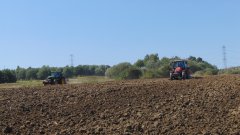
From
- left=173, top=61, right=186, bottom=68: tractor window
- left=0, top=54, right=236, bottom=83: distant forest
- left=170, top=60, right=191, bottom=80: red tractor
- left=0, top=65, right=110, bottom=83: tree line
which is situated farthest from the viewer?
left=0, top=65, right=110, bottom=83: tree line

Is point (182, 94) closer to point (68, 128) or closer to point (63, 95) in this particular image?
point (63, 95)

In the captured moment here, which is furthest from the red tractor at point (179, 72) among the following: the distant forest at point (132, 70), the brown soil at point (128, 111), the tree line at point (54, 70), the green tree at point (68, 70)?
the green tree at point (68, 70)

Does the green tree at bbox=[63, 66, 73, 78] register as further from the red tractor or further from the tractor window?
the red tractor

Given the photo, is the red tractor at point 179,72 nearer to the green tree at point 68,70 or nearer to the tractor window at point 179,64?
the tractor window at point 179,64

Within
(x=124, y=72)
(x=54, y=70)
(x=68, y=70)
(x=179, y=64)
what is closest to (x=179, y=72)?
(x=179, y=64)

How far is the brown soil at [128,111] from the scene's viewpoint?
634 inches

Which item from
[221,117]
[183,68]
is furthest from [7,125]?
[183,68]

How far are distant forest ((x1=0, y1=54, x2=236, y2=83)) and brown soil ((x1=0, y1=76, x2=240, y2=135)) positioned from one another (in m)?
36.1

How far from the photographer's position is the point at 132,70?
209 ft

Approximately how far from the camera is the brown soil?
16109mm

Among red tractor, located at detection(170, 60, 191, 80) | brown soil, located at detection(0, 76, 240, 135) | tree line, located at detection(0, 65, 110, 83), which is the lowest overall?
brown soil, located at detection(0, 76, 240, 135)

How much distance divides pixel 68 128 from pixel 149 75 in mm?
43385

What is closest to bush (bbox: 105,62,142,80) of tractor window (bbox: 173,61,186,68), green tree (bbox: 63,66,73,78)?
tractor window (bbox: 173,61,186,68)

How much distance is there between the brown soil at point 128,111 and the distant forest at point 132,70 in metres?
36.1
